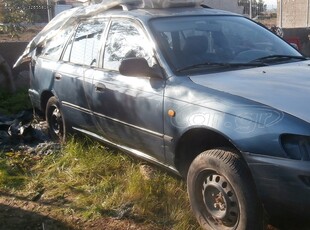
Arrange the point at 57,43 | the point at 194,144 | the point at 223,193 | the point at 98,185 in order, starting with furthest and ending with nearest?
the point at 57,43 < the point at 98,185 < the point at 194,144 < the point at 223,193

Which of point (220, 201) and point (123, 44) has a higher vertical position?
point (123, 44)

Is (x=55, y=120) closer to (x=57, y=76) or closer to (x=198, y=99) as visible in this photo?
(x=57, y=76)

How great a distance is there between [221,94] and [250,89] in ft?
0.69

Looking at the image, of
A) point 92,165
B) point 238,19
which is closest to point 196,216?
point 92,165

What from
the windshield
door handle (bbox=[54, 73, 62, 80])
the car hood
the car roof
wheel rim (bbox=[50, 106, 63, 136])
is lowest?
wheel rim (bbox=[50, 106, 63, 136])

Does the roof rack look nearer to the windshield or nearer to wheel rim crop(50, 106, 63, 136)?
the windshield

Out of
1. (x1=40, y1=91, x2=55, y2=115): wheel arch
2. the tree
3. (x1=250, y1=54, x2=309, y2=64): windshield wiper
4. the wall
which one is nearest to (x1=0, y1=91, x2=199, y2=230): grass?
(x1=40, y1=91, x2=55, y2=115): wheel arch

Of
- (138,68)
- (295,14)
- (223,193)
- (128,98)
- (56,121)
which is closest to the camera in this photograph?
(223,193)

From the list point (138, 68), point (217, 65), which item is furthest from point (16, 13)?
point (217, 65)

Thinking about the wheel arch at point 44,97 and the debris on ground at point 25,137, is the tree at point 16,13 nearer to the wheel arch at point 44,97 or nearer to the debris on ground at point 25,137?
the debris on ground at point 25,137

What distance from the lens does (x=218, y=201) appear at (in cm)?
347

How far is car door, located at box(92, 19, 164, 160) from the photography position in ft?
13.0

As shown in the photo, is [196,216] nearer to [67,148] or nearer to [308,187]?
[308,187]

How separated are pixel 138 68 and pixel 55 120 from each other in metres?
2.39
